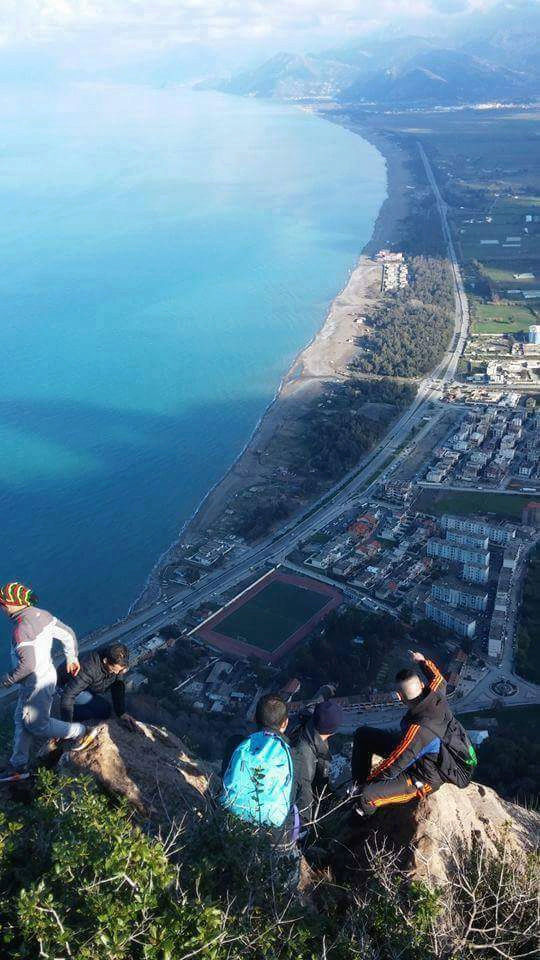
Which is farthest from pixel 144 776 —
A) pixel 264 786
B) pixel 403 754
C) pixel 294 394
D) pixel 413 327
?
pixel 413 327

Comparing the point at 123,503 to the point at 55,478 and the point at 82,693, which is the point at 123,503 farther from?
the point at 82,693

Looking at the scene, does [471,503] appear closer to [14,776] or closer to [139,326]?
[14,776]

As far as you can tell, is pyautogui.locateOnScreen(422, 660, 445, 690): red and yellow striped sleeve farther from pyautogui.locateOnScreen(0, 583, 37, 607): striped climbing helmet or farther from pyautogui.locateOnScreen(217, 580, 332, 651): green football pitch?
pyautogui.locateOnScreen(217, 580, 332, 651): green football pitch

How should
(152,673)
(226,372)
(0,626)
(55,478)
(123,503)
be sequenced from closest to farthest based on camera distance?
(152,673) → (0,626) → (123,503) → (55,478) → (226,372)

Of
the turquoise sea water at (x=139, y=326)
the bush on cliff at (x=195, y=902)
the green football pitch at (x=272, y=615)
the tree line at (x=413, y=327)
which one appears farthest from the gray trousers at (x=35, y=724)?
the tree line at (x=413, y=327)

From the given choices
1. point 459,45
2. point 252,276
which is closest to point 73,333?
point 252,276

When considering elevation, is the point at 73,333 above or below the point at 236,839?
below
